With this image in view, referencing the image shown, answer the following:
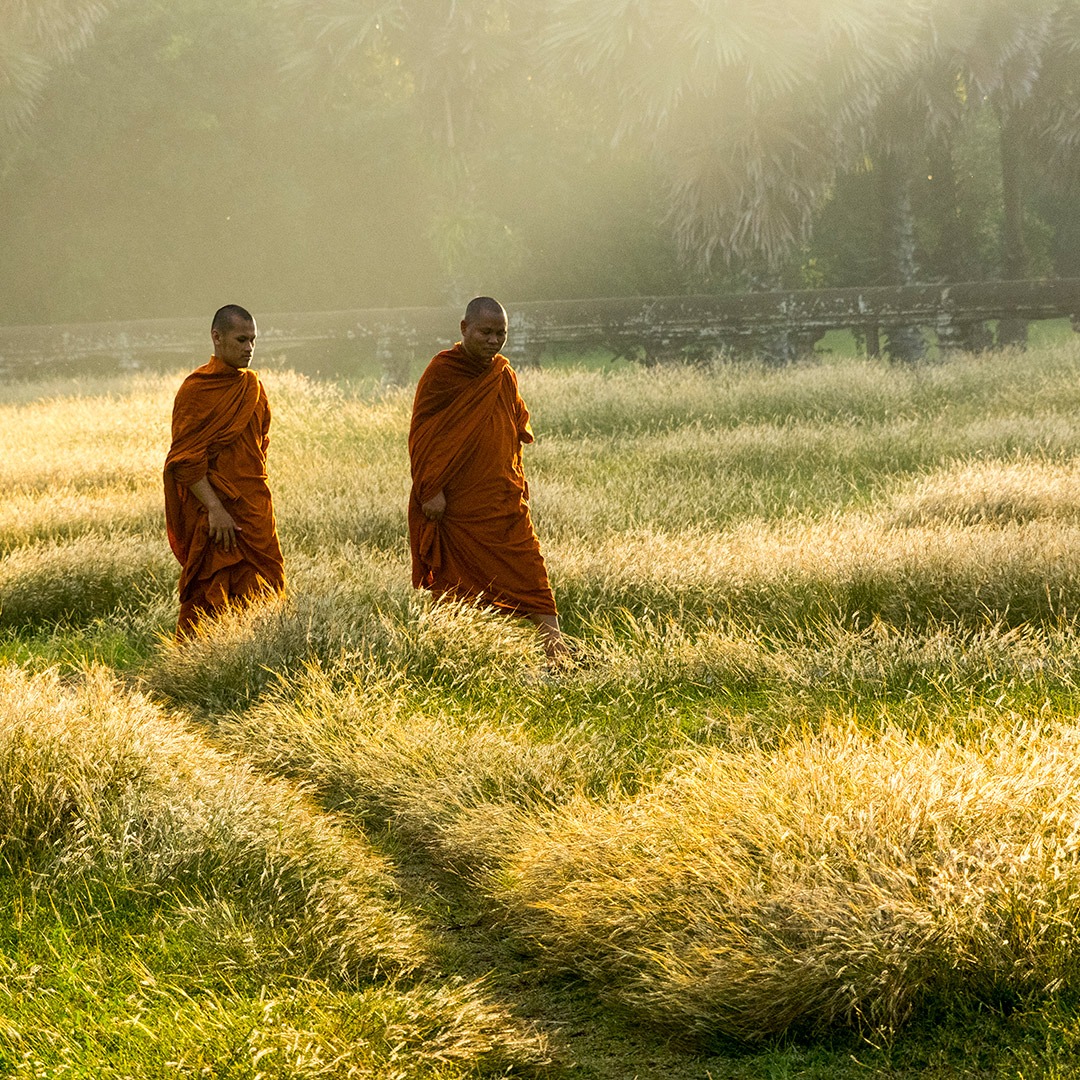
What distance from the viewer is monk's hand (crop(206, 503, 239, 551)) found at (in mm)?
7012

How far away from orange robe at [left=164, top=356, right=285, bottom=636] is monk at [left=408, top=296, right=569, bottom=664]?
89cm

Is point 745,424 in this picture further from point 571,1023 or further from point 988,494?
point 571,1023

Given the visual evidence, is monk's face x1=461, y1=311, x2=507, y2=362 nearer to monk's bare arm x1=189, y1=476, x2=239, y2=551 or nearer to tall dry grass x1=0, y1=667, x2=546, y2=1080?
monk's bare arm x1=189, y1=476, x2=239, y2=551

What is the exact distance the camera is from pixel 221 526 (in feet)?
23.1

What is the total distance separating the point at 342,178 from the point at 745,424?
21.0 meters

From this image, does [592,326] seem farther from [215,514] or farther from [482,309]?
[215,514]

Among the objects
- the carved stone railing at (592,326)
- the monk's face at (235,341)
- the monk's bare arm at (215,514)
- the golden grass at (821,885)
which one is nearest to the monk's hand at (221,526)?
the monk's bare arm at (215,514)

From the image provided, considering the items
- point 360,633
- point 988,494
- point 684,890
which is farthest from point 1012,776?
point 988,494

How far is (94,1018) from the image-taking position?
333 cm

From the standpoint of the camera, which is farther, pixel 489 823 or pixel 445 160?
pixel 445 160

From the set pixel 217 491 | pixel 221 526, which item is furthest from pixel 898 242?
pixel 221 526

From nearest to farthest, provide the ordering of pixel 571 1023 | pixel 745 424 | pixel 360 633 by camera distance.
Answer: pixel 571 1023
pixel 360 633
pixel 745 424

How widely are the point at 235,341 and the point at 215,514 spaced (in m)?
0.95

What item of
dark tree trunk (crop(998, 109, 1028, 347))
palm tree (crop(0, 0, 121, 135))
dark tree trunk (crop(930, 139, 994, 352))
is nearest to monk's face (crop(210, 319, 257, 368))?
palm tree (crop(0, 0, 121, 135))
